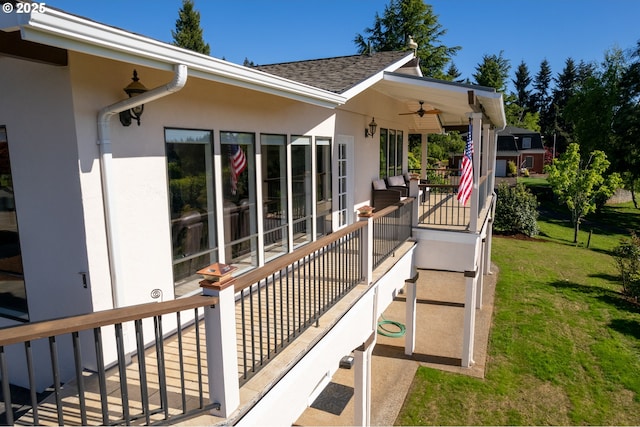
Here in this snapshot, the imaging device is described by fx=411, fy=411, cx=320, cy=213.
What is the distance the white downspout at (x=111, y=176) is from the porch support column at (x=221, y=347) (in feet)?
5.21

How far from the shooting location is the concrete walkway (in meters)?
8.16

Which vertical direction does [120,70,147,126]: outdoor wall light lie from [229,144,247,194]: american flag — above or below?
above

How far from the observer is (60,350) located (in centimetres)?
413

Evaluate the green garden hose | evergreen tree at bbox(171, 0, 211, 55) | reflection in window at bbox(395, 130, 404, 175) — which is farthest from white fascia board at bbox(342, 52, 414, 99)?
evergreen tree at bbox(171, 0, 211, 55)

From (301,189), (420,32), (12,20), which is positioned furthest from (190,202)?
(420,32)

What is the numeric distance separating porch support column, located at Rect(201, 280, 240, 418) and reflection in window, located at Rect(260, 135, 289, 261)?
3705 mm

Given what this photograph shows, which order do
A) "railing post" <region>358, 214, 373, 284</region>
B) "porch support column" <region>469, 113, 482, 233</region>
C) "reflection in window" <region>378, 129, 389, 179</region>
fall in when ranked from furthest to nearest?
"reflection in window" <region>378, 129, 389, 179</region>, "porch support column" <region>469, 113, 482, 233</region>, "railing post" <region>358, 214, 373, 284</region>

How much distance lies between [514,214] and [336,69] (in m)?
18.7

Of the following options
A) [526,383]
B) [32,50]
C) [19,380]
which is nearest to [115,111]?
[32,50]

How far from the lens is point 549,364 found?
10203 mm

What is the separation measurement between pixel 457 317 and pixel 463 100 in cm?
698

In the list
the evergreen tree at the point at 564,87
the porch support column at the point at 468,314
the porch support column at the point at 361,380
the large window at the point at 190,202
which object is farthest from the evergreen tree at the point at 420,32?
the evergreen tree at the point at 564,87

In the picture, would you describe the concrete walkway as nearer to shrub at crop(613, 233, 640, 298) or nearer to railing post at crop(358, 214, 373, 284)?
railing post at crop(358, 214, 373, 284)

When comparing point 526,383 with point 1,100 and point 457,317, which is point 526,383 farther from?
point 1,100
